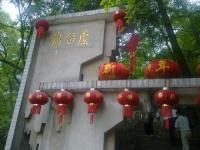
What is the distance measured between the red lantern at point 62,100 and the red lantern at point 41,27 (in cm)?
295

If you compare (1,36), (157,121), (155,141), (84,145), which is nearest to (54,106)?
(84,145)

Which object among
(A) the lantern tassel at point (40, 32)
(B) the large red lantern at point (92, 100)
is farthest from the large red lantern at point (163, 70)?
(A) the lantern tassel at point (40, 32)

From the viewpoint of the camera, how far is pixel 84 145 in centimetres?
802

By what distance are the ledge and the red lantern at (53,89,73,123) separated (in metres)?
0.29

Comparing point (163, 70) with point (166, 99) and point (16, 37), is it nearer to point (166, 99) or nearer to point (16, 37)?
point (166, 99)

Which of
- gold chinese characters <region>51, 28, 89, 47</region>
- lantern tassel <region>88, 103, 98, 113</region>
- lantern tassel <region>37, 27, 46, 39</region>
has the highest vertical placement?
lantern tassel <region>37, 27, 46, 39</region>

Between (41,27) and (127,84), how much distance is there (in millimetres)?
4139

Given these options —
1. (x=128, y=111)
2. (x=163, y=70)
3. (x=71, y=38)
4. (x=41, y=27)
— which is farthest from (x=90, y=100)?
(x=41, y=27)

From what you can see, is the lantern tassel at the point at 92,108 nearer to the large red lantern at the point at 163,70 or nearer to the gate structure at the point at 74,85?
the gate structure at the point at 74,85

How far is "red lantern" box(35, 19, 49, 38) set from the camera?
10316 mm

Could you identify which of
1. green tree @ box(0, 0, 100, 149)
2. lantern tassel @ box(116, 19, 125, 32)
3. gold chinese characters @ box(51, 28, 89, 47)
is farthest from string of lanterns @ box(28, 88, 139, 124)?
green tree @ box(0, 0, 100, 149)

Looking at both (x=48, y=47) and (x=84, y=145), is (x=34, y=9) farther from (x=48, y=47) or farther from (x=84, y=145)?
(x=84, y=145)

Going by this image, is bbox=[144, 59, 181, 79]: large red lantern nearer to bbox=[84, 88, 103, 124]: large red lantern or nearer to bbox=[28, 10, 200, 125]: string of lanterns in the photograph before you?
bbox=[28, 10, 200, 125]: string of lanterns

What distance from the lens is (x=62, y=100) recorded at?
805 centimetres
